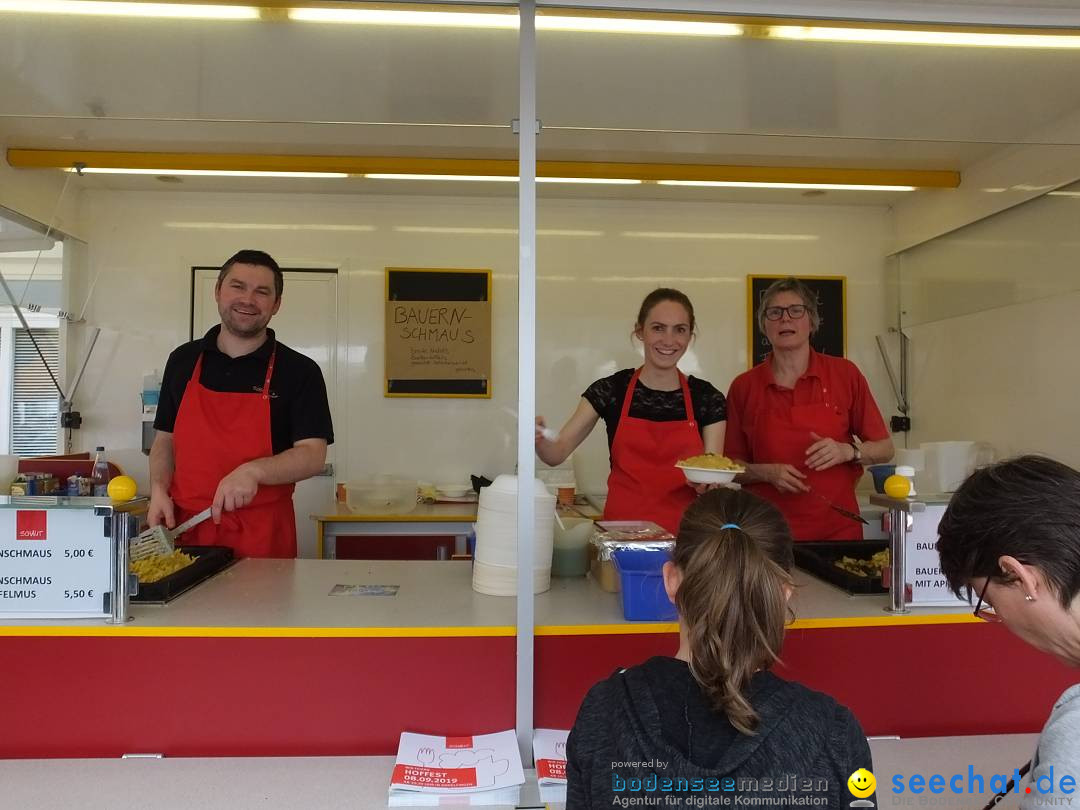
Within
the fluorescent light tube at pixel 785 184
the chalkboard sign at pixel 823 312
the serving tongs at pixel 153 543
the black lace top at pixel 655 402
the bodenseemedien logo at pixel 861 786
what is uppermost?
the fluorescent light tube at pixel 785 184

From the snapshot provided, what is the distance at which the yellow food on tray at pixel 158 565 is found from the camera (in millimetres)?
1795

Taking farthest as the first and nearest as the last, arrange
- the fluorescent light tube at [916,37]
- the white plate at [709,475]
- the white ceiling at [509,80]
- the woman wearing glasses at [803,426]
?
1. the woman wearing glasses at [803,426]
2. the white plate at [709,475]
3. the white ceiling at [509,80]
4. the fluorescent light tube at [916,37]

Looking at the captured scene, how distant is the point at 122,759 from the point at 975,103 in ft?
9.76

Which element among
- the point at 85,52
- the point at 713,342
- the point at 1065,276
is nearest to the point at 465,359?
the point at 713,342

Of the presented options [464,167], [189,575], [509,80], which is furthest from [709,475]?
[464,167]

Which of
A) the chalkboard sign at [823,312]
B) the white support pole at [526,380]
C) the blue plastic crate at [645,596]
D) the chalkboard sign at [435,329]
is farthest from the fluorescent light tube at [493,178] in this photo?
the blue plastic crate at [645,596]

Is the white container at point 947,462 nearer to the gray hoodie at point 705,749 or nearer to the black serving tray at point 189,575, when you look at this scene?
the gray hoodie at point 705,749

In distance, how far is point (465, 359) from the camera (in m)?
4.55

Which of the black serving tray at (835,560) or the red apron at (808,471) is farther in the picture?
the red apron at (808,471)

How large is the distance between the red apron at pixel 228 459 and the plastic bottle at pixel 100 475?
0.69m

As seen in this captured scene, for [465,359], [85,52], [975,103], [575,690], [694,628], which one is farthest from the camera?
[465,359]

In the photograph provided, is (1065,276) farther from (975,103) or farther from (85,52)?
(85,52)

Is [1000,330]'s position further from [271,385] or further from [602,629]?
[271,385]

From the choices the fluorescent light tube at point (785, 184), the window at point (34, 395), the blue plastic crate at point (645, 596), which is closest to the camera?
the blue plastic crate at point (645, 596)
